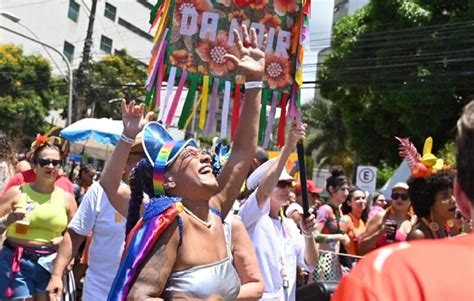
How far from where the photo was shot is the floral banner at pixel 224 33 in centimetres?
448

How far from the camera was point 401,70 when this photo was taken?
22.4 metres

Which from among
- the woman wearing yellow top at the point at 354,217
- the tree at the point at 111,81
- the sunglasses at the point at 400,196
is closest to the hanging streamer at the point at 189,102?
the woman wearing yellow top at the point at 354,217

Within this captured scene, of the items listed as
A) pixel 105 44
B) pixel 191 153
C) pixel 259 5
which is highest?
pixel 105 44

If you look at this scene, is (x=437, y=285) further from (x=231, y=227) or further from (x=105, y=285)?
(x=105, y=285)

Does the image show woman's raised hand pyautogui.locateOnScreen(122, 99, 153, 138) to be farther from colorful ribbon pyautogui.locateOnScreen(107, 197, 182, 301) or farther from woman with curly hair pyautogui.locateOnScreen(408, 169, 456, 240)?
woman with curly hair pyautogui.locateOnScreen(408, 169, 456, 240)

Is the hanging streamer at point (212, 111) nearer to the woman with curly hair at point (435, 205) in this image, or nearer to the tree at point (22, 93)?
the woman with curly hair at point (435, 205)

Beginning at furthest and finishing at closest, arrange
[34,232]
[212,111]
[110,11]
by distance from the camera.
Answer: [110,11]
[34,232]
[212,111]

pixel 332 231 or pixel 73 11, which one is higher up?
pixel 73 11

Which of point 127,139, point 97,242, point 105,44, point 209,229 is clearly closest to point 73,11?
point 105,44

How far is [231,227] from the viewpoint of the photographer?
351 cm

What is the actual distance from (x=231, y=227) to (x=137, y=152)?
866 mm

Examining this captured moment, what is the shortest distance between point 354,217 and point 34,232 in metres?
3.45

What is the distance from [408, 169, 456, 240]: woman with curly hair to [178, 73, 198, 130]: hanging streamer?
1.55m

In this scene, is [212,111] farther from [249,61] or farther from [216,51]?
[249,61]
